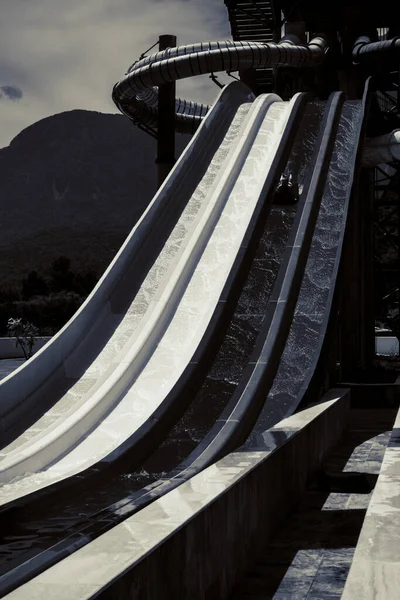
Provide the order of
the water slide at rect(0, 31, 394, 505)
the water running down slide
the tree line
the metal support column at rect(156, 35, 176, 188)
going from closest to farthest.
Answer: the water running down slide, the water slide at rect(0, 31, 394, 505), the metal support column at rect(156, 35, 176, 188), the tree line

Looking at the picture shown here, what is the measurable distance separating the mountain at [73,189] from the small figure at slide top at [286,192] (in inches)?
2755

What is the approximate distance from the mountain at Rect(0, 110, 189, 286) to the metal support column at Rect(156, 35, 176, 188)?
211 ft

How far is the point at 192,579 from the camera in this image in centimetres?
367

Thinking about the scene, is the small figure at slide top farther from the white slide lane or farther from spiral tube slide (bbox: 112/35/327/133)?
spiral tube slide (bbox: 112/35/327/133)

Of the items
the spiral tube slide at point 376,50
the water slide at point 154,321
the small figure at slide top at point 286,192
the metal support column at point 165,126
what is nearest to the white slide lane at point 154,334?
the water slide at point 154,321

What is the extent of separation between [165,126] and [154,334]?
29.8ft

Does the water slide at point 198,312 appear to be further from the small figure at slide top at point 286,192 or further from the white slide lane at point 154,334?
the small figure at slide top at point 286,192

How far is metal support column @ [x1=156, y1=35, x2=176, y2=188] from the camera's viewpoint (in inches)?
Result: 723

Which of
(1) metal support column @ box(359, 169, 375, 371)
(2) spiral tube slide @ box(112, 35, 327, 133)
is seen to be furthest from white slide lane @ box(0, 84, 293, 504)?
(1) metal support column @ box(359, 169, 375, 371)

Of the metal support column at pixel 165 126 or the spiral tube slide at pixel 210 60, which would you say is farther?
the metal support column at pixel 165 126

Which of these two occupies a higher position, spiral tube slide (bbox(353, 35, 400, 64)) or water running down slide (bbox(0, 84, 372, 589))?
spiral tube slide (bbox(353, 35, 400, 64))

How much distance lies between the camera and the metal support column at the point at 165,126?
18.4 meters

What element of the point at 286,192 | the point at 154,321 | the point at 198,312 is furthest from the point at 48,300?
the point at 154,321

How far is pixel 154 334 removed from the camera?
406 inches
